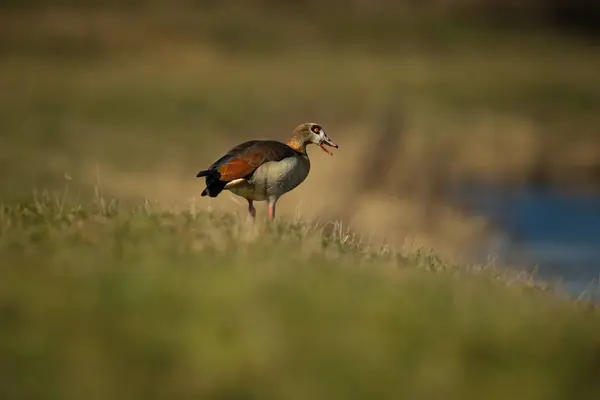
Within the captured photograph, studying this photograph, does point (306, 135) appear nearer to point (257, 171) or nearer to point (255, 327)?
point (257, 171)

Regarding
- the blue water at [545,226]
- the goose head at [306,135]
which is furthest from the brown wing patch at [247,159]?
the blue water at [545,226]

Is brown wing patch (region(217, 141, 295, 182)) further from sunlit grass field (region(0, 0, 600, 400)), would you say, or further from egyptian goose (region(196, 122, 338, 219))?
sunlit grass field (region(0, 0, 600, 400))

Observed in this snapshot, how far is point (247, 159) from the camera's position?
1116cm

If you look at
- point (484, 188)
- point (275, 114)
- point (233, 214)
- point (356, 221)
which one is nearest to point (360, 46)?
point (275, 114)

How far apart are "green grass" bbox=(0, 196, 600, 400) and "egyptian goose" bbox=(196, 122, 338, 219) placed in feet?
3.70

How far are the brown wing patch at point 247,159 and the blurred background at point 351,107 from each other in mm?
1829

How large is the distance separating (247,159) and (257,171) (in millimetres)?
137

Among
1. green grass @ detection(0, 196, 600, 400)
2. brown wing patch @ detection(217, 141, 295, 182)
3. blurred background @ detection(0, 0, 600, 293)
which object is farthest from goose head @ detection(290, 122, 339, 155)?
green grass @ detection(0, 196, 600, 400)

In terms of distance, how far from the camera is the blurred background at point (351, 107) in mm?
27906

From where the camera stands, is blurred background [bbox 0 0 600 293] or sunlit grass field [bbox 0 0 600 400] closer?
sunlit grass field [bbox 0 0 600 400]

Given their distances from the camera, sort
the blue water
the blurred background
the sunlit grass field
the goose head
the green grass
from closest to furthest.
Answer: the green grass, the sunlit grass field, the goose head, the blue water, the blurred background

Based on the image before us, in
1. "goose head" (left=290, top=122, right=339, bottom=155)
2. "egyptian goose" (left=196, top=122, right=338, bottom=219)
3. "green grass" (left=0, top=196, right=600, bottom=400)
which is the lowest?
"green grass" (left=0, top=196, right=600, bottom=400)

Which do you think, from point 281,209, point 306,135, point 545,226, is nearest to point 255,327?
point 306,135

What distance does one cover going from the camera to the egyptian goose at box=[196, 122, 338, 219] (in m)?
11.1
